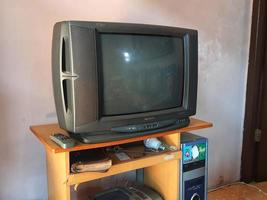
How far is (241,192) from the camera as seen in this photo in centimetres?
243

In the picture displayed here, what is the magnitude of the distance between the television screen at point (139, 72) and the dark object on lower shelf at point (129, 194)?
1.60 ft

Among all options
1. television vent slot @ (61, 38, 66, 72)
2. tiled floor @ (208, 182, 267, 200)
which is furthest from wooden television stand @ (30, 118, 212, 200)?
tiled floor @ (208, 182, 267, 200)

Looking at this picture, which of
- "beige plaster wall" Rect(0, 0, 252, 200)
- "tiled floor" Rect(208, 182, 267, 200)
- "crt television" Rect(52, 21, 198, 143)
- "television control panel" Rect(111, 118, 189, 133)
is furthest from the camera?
"tiled floor" Rect(208, 182, 267, 200)

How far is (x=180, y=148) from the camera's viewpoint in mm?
1607

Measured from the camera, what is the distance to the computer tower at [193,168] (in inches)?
64.4

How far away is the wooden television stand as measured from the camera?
4.22 ft

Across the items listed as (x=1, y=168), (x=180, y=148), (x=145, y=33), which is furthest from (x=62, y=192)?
(x=145, y=33)

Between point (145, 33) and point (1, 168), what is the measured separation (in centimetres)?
97

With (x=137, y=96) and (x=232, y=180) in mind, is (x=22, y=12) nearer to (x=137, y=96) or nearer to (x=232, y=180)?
(x=137, y=96)

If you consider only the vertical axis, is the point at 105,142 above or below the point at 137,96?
below

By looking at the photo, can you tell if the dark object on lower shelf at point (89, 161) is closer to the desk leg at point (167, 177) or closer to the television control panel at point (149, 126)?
the television control panel at point (149, 126)

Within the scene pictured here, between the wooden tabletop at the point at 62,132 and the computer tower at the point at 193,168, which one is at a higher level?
the wooden tabletop at the point at 62,132

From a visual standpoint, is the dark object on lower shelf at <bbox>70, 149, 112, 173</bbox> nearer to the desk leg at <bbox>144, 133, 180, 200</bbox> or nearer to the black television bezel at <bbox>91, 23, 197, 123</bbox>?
the black television bezel at <bbox>91, 23, 197, 123</bbox>

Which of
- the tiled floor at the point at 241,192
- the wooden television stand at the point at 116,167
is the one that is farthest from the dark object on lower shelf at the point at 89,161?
the tiled floor at the point at 241,192
